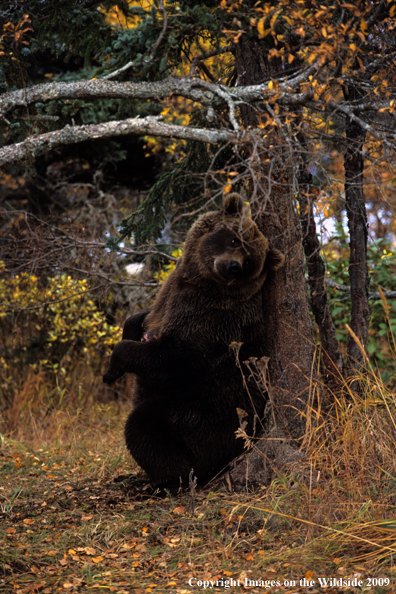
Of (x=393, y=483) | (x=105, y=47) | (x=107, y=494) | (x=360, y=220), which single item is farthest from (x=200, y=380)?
(x=105, y=47)

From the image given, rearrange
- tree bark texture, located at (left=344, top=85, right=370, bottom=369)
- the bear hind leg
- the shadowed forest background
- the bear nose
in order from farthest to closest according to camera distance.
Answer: tree bark texture, located at (left=344, top=85, right=370, bottom=369), the bear hind leg, the bear nose, the shadowed forest background

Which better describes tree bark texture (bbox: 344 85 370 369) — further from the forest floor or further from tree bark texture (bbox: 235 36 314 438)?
the forest floor

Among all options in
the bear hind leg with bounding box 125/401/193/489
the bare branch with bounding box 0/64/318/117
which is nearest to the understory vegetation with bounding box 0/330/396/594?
the bear hind leg with bounding box 125/401/193/489

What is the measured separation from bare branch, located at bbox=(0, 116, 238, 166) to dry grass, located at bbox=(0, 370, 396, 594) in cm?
205

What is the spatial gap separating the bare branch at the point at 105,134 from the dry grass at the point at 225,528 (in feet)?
6.72

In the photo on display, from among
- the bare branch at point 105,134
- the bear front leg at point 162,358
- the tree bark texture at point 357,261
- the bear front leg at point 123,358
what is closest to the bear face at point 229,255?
the bear front leg at point 162,358

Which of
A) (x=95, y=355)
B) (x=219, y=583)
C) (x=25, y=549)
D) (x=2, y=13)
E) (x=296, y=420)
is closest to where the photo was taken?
(x=219, y=583)

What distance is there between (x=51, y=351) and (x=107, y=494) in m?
3.83

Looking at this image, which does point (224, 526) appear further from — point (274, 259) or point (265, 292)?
point (274, 259)

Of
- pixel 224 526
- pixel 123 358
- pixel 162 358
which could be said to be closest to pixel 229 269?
pixel 162 358

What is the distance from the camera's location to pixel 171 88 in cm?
435

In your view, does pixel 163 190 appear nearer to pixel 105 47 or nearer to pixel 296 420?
pixel 105 47

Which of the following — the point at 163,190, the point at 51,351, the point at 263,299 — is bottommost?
the point at 51,351

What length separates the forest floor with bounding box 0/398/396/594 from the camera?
271 centimetres
